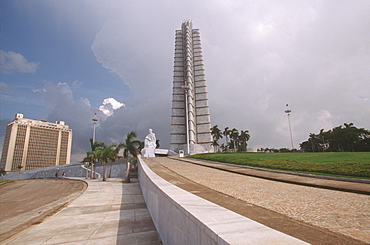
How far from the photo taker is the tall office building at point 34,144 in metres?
92.7

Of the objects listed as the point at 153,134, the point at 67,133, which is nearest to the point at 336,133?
the point at 153,134

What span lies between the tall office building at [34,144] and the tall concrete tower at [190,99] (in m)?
83.1

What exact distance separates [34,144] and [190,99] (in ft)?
291

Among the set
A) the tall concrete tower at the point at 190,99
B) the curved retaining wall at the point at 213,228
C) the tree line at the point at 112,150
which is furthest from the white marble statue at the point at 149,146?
the curved retaining wall at the point at 213,228

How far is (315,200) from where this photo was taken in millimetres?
4930

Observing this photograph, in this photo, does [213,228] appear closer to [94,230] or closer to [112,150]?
[94,230]

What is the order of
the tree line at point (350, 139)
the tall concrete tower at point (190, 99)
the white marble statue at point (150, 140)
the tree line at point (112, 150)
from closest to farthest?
the tree line at point (112, 150)
the white marble statue at point (150, 140)
the tree line at point (350, 139)
the tall concrete tower at point (190, 99)

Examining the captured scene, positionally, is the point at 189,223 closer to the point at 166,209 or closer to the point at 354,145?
the point at 166,209

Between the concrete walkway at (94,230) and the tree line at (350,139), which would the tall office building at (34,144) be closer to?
the concrete walkway at (94,230)

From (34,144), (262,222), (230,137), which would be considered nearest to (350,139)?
(230,137)

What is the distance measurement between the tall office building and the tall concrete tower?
8315 centimetres

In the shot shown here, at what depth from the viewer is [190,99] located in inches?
2084

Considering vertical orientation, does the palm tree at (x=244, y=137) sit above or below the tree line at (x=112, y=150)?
above

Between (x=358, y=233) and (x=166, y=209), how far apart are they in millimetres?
2687
